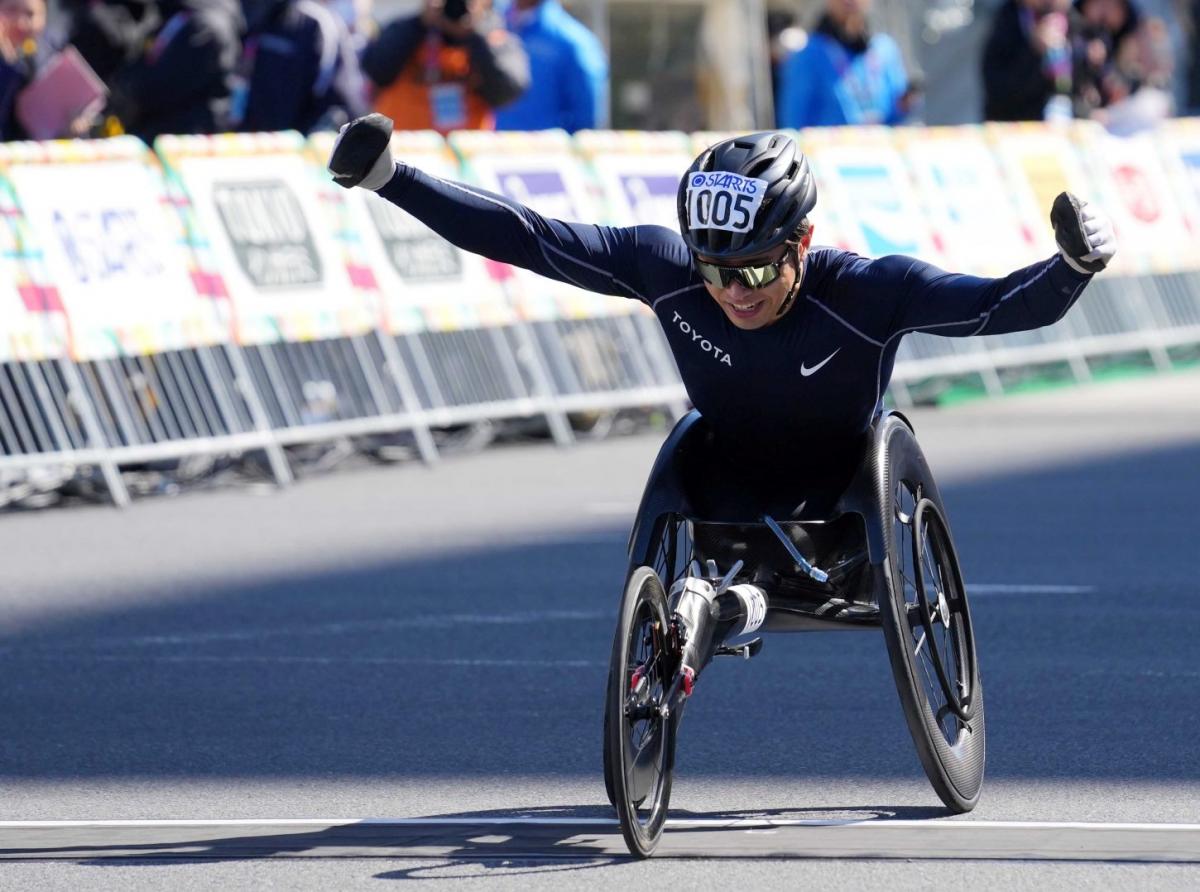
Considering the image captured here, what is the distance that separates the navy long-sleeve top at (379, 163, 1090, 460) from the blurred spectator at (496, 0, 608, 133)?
9.09 metres

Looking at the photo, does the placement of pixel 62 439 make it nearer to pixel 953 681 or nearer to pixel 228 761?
pixel 228 761

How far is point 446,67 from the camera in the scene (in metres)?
14.6

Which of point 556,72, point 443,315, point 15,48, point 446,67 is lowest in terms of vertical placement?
point 443,315

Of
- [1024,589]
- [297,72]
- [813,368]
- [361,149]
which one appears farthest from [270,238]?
[813,368]

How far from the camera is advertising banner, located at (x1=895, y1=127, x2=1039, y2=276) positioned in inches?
656

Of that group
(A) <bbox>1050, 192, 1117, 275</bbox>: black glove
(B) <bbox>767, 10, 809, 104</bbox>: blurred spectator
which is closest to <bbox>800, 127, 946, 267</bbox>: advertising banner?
(B) <bbox>767, 10, 809, 104</bbox>: blurred spectator

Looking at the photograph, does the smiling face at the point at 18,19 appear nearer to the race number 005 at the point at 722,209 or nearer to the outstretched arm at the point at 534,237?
the outstretched arm at the point at 534,237

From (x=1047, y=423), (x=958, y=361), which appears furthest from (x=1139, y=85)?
(x=1047, y=423)

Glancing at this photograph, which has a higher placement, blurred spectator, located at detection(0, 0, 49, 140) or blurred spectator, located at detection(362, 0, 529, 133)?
blurred spectator, located at detection(0, 0, 49, 140)

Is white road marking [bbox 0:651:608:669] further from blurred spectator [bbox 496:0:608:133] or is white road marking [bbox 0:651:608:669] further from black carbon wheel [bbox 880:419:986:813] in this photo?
blurred spectator [bbox 496:0:608:133]

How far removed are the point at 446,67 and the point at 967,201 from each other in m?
4.12

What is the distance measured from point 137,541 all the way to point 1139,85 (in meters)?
12.4

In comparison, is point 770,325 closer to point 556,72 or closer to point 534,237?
point 534,237

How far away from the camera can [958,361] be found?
55.5 feet
